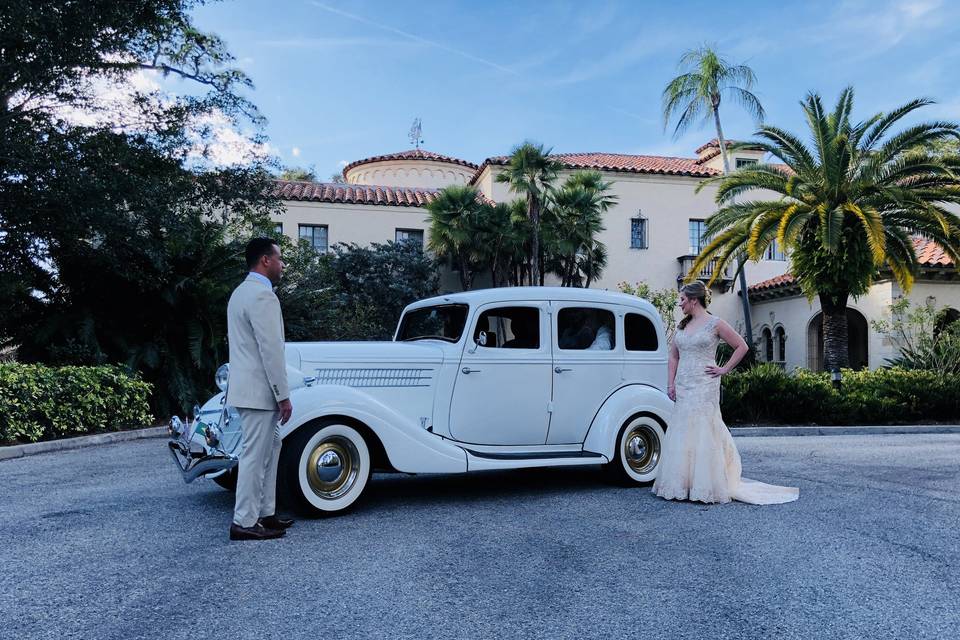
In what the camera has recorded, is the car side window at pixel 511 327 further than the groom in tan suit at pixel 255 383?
Yes

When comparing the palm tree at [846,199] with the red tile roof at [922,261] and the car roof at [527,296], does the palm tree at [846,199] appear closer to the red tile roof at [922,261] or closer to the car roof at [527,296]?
the red tile roof at [922,261]

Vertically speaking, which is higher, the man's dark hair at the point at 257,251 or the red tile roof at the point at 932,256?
the red tile roof at the point at 932,256

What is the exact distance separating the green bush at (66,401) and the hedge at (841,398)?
1124 centimetres

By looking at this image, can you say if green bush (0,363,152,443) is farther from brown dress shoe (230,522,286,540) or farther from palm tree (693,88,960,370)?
palm tree (693,88,960,370)

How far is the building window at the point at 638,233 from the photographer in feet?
93.2

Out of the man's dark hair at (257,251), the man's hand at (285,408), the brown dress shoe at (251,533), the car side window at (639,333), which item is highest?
the man's dark hair at (257,251)

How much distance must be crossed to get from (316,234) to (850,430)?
18.8 meters

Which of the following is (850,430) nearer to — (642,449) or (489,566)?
(642,449)

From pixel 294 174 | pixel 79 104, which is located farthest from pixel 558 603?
pixel 294 174

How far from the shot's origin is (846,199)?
16.7 meters

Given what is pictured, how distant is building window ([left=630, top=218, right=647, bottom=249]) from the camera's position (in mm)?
28422

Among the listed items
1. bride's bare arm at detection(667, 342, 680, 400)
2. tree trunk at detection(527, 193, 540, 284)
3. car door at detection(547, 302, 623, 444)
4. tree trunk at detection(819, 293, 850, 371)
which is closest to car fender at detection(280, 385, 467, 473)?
car door at detection(547, 302, 623, 444)

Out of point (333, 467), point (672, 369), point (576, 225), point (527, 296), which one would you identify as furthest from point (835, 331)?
point (333, 467)

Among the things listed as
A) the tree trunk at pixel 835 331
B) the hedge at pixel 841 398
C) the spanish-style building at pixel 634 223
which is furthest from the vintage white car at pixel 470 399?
the spanish-style building at pixel 634 223
